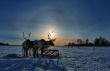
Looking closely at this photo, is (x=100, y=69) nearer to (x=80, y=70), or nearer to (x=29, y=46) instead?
(x=80, y=70)

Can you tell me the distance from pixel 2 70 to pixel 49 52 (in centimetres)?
2065

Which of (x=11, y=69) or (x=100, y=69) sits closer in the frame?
(x=11, y=69)

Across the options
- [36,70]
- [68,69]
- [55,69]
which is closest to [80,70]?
[68,69]

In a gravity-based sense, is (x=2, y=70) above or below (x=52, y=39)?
below

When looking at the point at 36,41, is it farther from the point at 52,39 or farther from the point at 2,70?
the point at 2,70

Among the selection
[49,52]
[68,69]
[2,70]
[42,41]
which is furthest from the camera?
[49,52]

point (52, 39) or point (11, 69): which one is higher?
point (52, 39)

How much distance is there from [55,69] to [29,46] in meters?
18.1

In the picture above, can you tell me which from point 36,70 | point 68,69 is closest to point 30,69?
point 36,70

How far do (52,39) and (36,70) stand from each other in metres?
21.2

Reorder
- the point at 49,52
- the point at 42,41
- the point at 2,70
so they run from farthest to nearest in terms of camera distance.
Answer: the point at 49,52 → the point at 42,41 → the point at 2,70

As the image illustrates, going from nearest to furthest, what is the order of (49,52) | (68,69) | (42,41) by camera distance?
(68,69)
(42,41)
(49,52)

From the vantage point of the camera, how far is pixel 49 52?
3638 centimetres

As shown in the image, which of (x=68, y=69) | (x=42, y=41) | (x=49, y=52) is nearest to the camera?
(x=68, y=69)
